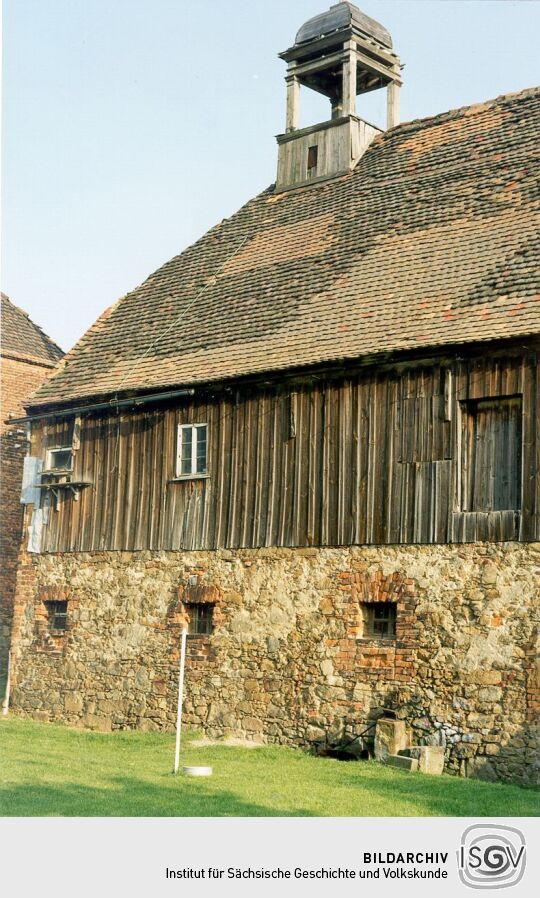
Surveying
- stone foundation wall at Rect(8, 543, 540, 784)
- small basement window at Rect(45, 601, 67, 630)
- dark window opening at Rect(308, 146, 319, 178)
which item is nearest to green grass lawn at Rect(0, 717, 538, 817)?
stone foundation wall at Rect(8, 543, 540, 784)

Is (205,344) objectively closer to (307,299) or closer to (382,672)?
(307,299)

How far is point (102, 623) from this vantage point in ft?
73.8

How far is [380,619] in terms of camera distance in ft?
61.1

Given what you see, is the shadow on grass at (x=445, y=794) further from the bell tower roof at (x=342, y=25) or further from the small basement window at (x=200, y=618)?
the bell tower roof at (x=342, y=25)

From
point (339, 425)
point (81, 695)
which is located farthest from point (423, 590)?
point (81, 695)

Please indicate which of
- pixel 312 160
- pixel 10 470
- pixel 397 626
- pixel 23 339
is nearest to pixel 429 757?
pixel 397 626

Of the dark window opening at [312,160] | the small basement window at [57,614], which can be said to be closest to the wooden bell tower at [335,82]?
the dark window opening at [312,160]

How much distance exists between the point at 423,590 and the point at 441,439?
2254 mm

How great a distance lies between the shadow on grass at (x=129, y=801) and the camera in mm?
13164

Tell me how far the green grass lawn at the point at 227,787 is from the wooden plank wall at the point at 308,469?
3.52m

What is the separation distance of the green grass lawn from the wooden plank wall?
11.5 feet

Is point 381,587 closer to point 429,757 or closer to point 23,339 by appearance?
point 429,757

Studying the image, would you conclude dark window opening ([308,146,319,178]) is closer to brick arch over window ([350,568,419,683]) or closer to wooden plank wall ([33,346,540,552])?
wooden plank wall ([33,346,540,552])

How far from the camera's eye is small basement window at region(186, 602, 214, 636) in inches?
823
